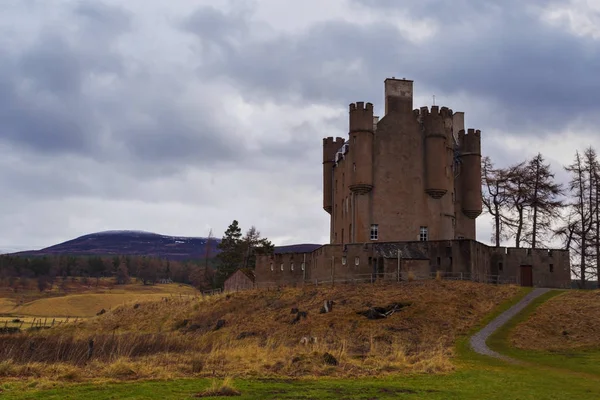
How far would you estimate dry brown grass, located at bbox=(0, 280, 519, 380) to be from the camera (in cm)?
2583

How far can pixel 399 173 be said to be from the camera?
207 feet

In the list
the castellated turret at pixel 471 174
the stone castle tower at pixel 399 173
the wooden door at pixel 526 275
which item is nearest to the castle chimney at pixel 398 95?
the stone castle tower at pixel 399 173

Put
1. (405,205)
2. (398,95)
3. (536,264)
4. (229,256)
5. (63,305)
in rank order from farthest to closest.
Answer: (63,305)
(229,256)
(398,95)
(405,205)
(536,264)

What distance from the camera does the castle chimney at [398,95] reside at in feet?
213

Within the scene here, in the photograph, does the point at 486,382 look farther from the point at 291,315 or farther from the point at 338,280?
the point at 338,280

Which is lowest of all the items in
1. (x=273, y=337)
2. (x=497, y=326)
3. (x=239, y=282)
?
(x=273, y=337)

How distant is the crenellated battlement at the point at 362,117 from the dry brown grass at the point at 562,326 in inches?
972

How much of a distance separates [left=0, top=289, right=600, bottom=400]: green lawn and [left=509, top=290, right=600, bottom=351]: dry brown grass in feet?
31.7

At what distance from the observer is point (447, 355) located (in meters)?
31.2

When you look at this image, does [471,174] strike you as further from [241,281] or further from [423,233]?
[241,281]

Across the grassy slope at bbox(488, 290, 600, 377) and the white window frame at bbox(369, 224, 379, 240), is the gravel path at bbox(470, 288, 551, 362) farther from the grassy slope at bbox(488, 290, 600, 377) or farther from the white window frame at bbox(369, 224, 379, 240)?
the white window frame at bbox(369, 224, 379, 240)

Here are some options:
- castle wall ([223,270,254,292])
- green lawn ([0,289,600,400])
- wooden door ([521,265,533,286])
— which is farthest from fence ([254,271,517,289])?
green lawn ([0,289,600,400])

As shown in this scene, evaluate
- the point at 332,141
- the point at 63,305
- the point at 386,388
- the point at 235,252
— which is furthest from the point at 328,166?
the point at 63,305

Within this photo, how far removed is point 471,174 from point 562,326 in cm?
3131
